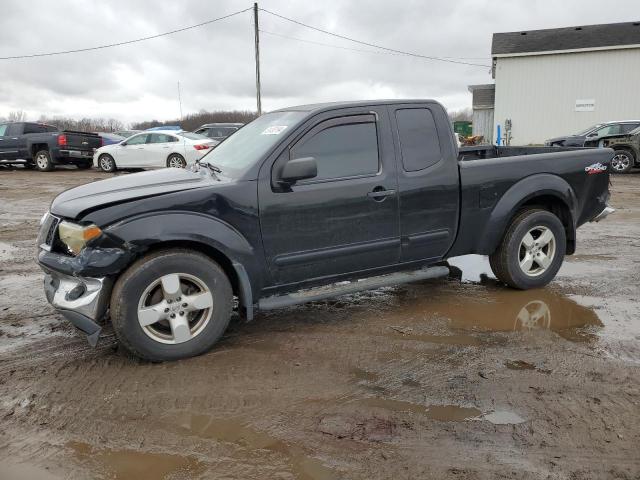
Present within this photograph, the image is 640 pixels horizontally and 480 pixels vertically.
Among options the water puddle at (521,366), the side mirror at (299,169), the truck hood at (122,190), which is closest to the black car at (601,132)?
the water puddle at (521,366)

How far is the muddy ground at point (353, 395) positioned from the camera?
2.67m

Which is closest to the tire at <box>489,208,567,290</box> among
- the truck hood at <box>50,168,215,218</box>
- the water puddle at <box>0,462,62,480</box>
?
the truck hood at <box>50,168,215,218</box>

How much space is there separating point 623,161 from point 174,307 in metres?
17.2

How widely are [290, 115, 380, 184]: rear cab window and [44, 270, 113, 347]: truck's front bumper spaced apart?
1.62m

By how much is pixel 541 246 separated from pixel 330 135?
8.03ft

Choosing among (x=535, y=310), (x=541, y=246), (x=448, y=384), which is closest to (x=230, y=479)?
(x=448, y=384)

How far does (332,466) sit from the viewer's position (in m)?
2.62

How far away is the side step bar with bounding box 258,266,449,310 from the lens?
4051mm

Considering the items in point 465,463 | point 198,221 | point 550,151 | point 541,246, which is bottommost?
point 465,463

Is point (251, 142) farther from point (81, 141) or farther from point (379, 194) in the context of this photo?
point (81, 141)

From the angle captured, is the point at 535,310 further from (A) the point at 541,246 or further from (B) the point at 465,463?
(B) the point at 465,463

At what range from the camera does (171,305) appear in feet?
12.3

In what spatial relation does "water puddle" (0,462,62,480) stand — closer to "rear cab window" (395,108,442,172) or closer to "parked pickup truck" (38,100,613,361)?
"parked pickup truck" (38,100,613,361)

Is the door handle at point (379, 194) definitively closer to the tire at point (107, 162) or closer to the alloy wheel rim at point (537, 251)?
the alloy wheel rim at point (537, 251)
